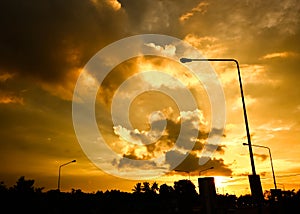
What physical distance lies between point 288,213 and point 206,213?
54.1ft

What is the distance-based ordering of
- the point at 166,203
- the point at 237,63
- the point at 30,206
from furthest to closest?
the point at 166,203, the point at 30,206, the point at 237,63

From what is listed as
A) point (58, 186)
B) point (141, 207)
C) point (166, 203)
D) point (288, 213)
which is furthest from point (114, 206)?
point (288, 213)

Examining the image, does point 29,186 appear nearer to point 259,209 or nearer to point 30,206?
point 30,206

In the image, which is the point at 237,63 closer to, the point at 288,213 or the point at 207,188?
the point at 207,188

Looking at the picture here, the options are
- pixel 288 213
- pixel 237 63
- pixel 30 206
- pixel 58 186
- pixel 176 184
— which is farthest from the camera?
pixel 176 184

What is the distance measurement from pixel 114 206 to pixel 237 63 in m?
69.1

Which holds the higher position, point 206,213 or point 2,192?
point 2,192

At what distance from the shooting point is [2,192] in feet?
153

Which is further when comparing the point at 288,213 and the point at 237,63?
the point at 288,213

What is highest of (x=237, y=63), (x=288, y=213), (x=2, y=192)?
(x=237, y=63)

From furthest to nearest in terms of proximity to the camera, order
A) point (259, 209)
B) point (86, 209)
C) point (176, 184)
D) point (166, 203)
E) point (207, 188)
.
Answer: point (176, 184) < point (166, 203) < point (86, 209) < point (259, 209) < point (207, 188)

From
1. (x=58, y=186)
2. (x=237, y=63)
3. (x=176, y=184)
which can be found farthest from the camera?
(x=176, y=184)

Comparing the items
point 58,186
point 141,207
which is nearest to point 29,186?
point 58,186

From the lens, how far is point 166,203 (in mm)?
94812
